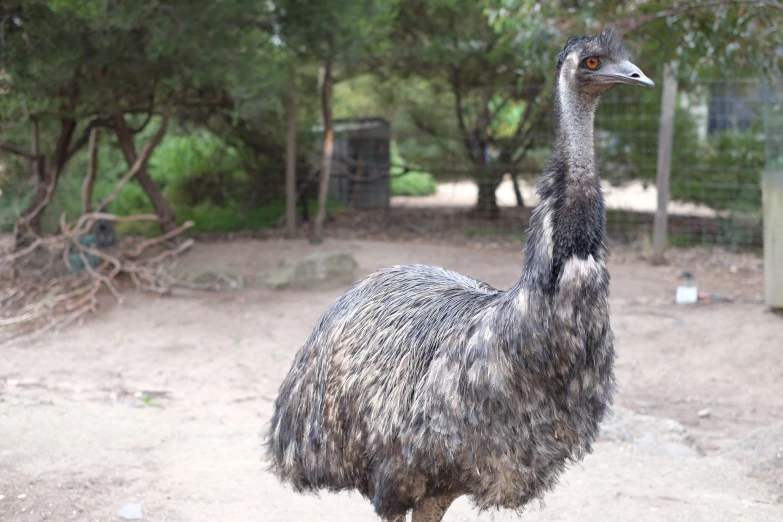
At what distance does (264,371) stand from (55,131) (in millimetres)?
5570

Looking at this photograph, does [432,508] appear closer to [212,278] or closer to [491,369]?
[491,369]

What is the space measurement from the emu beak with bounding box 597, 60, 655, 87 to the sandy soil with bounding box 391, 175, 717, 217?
8.41m

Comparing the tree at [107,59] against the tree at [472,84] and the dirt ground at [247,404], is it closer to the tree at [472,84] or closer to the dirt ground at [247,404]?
the dirt ground at [247,404]

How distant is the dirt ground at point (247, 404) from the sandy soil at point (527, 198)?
1.85 metres

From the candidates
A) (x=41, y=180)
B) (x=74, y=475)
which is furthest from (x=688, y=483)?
(x=41, y=180)

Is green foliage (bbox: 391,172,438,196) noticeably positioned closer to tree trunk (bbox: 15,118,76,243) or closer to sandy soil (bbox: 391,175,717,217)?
sandy soil (bbox: 391,175,717,217)

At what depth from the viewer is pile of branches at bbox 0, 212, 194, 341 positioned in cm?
785

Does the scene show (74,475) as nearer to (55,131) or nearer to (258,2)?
(258,2)

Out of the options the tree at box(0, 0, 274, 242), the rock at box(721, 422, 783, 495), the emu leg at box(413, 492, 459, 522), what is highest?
the tree at box(0, 0, 274, 242)

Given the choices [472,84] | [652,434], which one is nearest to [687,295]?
[652,434]

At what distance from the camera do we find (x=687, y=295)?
8.41 m

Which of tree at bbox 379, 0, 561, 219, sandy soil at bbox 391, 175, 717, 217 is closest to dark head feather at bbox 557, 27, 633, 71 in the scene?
sandy soil at bbox 391, 175, 717, 217

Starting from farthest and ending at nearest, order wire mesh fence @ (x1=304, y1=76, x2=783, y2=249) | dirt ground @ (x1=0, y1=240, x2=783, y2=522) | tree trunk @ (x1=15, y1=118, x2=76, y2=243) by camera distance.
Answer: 1. wire mesh fence @ (x1=304, y1=76, x2=783, y2=249)
2. tree trunk @ (x1=15, y1=118, x2=76, y2=243)
3. dirt ground @ (x1=0, y1=240, x2=783, y2=522)

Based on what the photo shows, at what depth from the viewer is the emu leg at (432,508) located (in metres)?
3.00
